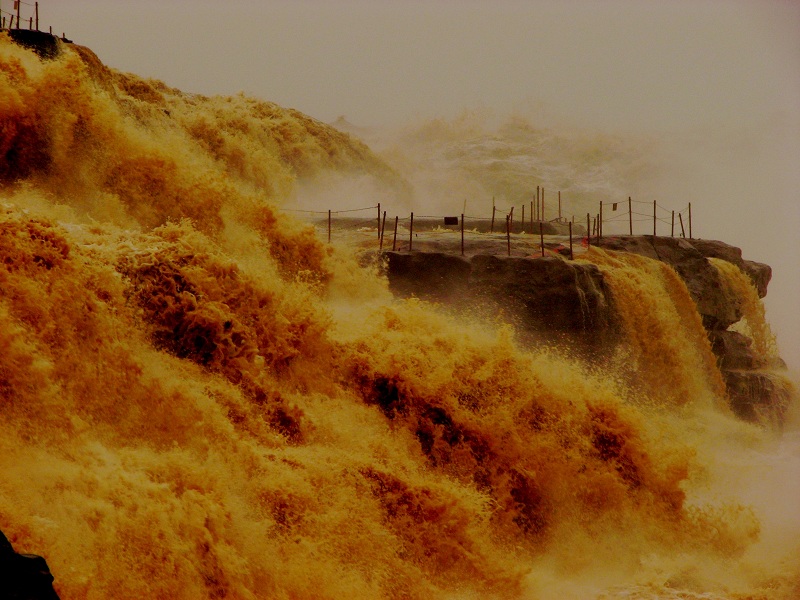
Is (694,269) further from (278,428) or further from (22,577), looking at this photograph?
(22,577)

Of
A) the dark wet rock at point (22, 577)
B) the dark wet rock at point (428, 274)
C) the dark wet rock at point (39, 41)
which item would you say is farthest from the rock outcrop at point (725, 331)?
the dark wet rock at point (22, 577)

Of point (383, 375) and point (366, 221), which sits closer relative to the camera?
point (383, 375)

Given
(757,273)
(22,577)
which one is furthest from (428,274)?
(757,273)

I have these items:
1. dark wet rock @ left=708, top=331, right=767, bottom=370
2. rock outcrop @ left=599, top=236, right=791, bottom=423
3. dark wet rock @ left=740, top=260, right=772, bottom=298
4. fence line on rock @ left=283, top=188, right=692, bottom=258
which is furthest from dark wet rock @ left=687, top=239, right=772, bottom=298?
dark wet rock @ left=708, top=331, right=767, bottom=370

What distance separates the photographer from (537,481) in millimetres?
9961

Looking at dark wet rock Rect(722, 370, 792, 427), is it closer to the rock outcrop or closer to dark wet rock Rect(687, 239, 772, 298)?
the rock outcrop

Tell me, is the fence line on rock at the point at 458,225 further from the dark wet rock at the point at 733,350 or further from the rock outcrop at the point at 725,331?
the dark wet rock at the point at 733,350

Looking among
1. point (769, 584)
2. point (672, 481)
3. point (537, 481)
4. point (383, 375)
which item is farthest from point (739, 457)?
point (383, 375)

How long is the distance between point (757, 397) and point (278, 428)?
1464 cm

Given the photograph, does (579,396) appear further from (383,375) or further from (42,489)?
(42,489)

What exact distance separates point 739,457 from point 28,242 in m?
14.1

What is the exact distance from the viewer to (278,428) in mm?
8312

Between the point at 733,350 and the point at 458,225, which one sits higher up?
the point at 458,225

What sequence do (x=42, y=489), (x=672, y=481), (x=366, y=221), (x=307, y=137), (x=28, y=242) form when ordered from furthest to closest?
(x=307, y=137)
(x=366, y=221)
(x=672, y=481)
(x=28, y=242)
(x=42, y=489)
